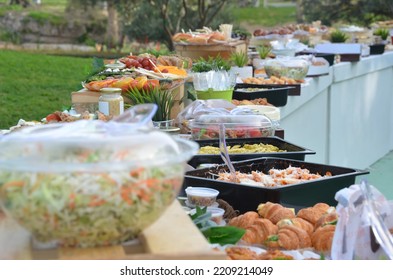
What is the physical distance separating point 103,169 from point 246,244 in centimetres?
88

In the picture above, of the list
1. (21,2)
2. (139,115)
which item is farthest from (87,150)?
(21,2)

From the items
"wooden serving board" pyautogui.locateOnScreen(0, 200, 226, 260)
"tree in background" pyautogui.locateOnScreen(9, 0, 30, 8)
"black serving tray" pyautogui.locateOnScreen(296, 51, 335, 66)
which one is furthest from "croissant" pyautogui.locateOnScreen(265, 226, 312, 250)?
"tree in background" pyautogui.locateOnScreen(9, 0, 30, 8)

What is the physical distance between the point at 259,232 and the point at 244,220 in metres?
0.11

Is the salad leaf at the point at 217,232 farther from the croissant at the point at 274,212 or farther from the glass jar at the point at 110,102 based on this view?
the glass jar at the point at 110,102

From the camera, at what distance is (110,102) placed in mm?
3527

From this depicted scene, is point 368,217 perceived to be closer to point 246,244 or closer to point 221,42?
point 246,244

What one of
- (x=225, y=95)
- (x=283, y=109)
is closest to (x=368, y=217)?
(x=225, y=95)

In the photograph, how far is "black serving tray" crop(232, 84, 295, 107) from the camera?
5219 mm

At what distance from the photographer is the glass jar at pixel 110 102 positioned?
3529mm

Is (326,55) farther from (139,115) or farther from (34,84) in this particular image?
(139,115)

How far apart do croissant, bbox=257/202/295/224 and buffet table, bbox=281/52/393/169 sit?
10.1 feet

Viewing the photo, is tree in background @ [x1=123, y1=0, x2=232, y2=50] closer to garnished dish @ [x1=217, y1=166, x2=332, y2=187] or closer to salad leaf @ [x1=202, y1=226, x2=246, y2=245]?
garnished dish @ [x1=217, y1=166, x2=332, y2=187]

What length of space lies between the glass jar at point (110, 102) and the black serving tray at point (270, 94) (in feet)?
5.78

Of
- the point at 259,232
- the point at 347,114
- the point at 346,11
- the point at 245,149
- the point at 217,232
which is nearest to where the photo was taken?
the point at 217,232
